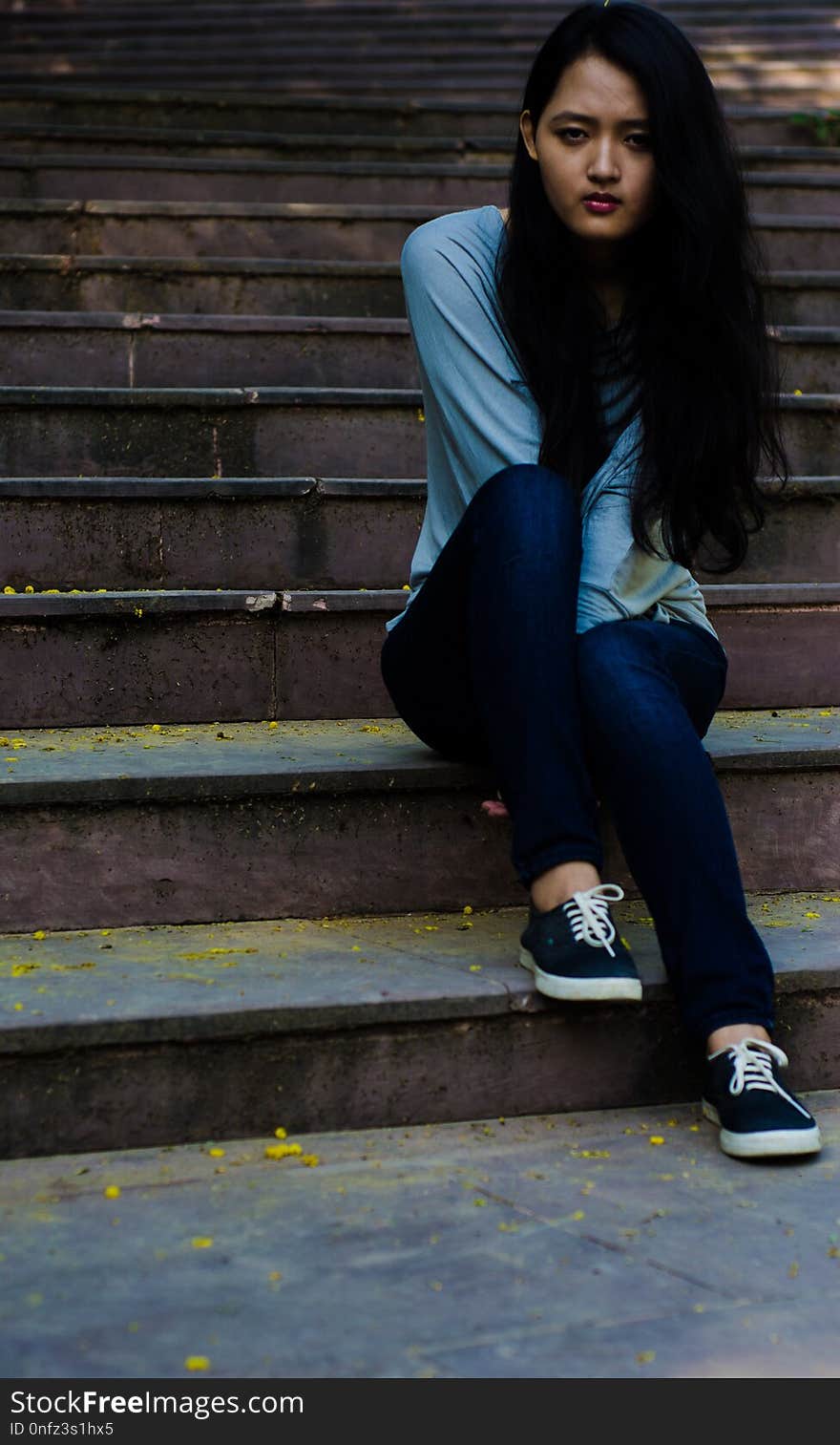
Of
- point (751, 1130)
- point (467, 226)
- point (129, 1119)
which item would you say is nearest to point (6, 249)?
point (467, 226)

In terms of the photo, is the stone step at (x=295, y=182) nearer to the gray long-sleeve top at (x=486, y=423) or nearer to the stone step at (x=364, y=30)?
the stone step at (x=364, y=30)

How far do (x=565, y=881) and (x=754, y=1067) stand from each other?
0.30m

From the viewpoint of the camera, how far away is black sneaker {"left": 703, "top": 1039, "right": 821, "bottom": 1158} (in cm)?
171

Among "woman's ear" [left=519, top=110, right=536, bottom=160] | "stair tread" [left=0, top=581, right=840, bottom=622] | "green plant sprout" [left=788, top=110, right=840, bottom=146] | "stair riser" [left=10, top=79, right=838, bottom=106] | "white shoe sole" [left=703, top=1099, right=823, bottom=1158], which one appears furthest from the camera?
"stair riser" [left=10, top=79, right=838, bottom=106]

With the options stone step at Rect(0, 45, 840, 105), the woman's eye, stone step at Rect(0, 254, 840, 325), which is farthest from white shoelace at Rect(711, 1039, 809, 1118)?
stone step at Rect(0, 45, 840, 105)

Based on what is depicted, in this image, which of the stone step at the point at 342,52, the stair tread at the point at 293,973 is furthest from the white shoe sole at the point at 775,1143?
the stone step at the point at 342,52

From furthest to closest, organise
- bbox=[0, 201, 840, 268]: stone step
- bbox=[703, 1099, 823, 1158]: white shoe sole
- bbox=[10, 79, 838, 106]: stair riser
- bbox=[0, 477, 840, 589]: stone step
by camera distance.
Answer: bbox=[10, 79, 838, 106]: stair riser → bbox=[0, 201, 840, 268]: stone step → bbox=[0, 477, 840, 589]: stone step → bbox=[703, 1099, 823, 1158]: white shoe sole

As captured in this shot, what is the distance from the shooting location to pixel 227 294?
374cm

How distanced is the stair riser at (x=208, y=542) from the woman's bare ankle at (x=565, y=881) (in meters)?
1.15

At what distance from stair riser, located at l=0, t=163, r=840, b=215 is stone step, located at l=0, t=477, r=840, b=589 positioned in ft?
6.84

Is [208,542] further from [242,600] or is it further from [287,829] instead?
[287,829]

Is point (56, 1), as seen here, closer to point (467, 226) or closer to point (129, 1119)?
point (467, 226)

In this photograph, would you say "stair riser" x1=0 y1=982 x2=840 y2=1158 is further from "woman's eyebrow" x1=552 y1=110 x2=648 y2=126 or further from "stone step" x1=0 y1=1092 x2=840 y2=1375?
"woman's eyebrow" x1=552 y1=110 x2=648 y2=126

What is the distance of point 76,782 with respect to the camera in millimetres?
1991
